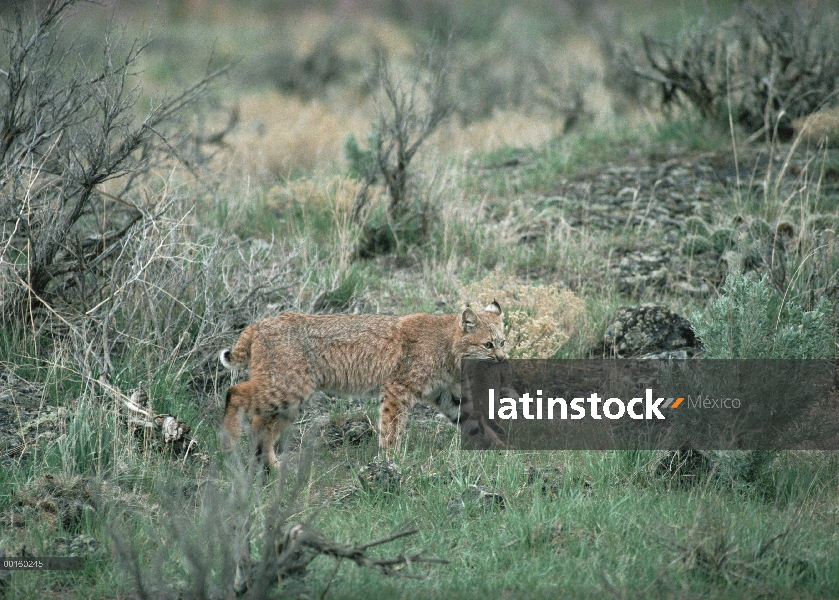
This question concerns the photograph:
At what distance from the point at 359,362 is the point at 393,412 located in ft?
1.47

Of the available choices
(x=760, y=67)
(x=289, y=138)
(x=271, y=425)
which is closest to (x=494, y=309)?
(x=271, y=425)

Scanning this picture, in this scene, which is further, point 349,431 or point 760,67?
point 760,67

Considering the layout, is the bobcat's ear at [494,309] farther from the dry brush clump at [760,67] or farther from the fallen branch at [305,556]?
the dry brush clump at [760,67]

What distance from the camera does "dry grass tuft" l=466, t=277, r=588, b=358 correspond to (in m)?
7.53

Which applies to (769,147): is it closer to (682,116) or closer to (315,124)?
(682,116)

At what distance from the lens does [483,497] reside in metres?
5.47

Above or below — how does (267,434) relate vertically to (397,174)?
below

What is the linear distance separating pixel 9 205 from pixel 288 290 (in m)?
2.40

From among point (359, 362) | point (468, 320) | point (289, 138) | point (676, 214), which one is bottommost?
point (359, 362)

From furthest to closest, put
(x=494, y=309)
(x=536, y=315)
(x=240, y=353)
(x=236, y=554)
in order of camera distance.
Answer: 1. (x=536, y=315)
2. (x=494, y=309)
3. (x=240, y=353)
4. (x=236, y=554)

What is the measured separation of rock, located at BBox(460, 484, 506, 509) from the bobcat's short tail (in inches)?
77.7

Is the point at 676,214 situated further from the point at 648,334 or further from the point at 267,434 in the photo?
the point at 267,434

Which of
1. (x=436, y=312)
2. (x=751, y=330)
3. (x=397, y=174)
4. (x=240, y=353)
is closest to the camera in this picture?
(x=751, y=330)

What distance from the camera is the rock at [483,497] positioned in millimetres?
5438
